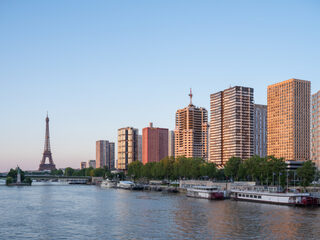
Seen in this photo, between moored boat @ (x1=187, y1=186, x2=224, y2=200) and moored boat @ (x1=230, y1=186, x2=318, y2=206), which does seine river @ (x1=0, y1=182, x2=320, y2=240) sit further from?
moored boat @ (x1=187, y1=186, x2=224, y2=200)

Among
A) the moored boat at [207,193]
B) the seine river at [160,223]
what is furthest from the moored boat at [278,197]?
the moored boat at [207,193]

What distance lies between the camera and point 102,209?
391ft

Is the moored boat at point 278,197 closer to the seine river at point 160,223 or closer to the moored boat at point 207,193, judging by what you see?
the seine river at point 160,223

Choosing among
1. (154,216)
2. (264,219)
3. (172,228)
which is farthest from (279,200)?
(172,228)

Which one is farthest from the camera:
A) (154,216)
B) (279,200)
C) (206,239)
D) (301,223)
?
(279,200)

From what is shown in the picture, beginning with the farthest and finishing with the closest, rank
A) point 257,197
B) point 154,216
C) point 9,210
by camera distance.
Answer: point 257,197, point 9,210, point 154,216

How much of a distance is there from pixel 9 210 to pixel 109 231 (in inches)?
1898

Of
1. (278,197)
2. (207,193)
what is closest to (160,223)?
(278,197)

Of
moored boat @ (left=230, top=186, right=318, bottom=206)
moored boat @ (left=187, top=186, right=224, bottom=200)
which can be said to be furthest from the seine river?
moored boat @ (left=187, top=186, right=224, bottom=200)

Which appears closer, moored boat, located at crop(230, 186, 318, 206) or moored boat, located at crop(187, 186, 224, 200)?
moored boat, located at crop(230, 186, 318, 206)

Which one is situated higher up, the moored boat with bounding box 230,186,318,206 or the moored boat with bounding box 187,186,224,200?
the moored boat with bounding box 230,186,318,206

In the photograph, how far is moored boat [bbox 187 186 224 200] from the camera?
151 metres

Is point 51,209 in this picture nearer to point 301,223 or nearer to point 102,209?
point 102,209

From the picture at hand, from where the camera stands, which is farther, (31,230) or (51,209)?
(51,209)
